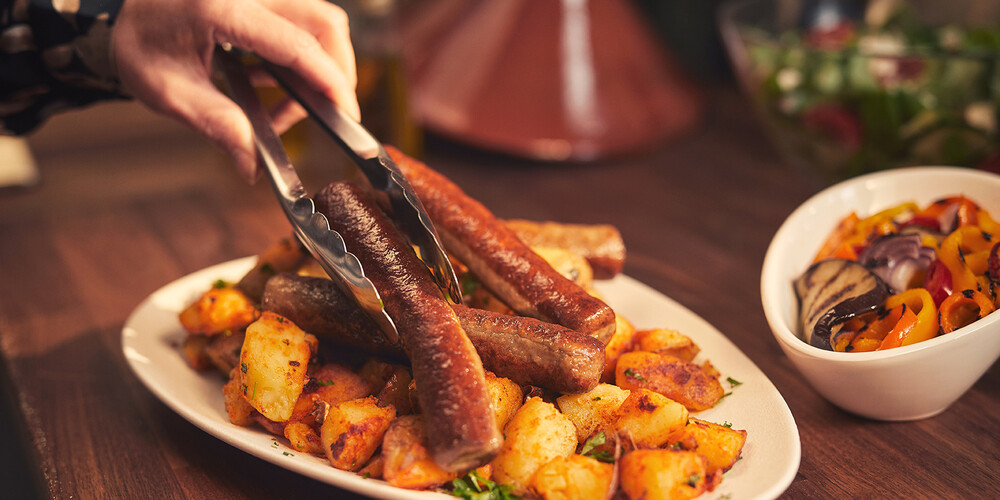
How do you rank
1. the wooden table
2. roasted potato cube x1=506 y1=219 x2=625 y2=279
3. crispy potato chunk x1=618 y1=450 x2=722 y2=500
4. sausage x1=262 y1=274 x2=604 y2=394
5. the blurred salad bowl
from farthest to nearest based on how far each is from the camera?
the blurred salad bowl < roasted potato cube x1=506 y1=219 x2=625 y2=279 < the wooden table < sausage x1=262 y1=274 x2=604 y2=394 < crispy potato chunk x1=618 y1=450 x2=722 y2=500

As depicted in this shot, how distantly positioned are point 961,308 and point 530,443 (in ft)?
2.07

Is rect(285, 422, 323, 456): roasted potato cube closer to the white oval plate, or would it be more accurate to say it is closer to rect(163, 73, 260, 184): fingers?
the white oval plate

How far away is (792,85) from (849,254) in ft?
2.71

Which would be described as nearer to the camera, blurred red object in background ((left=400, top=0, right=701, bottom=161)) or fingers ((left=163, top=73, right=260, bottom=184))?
fingers ((left=163, top=73, right=260, bottom=184))

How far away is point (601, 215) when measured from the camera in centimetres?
202

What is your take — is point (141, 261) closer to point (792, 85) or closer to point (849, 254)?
point (849, 254)

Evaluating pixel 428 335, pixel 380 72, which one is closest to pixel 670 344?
pixel 428 335

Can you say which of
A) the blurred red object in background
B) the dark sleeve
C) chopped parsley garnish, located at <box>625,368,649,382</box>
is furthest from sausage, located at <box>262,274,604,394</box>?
the blurred red object in background

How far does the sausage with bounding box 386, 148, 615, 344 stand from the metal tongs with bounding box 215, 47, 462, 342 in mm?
73

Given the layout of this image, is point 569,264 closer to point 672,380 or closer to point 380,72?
point 672,380

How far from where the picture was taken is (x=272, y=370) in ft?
3.15

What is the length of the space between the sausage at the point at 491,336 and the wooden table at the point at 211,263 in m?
0.21

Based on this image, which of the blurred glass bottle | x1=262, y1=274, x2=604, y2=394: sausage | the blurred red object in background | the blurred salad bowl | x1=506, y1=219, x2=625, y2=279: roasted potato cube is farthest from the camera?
the blurred red object in background

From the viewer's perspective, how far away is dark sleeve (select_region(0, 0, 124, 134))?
134cm
